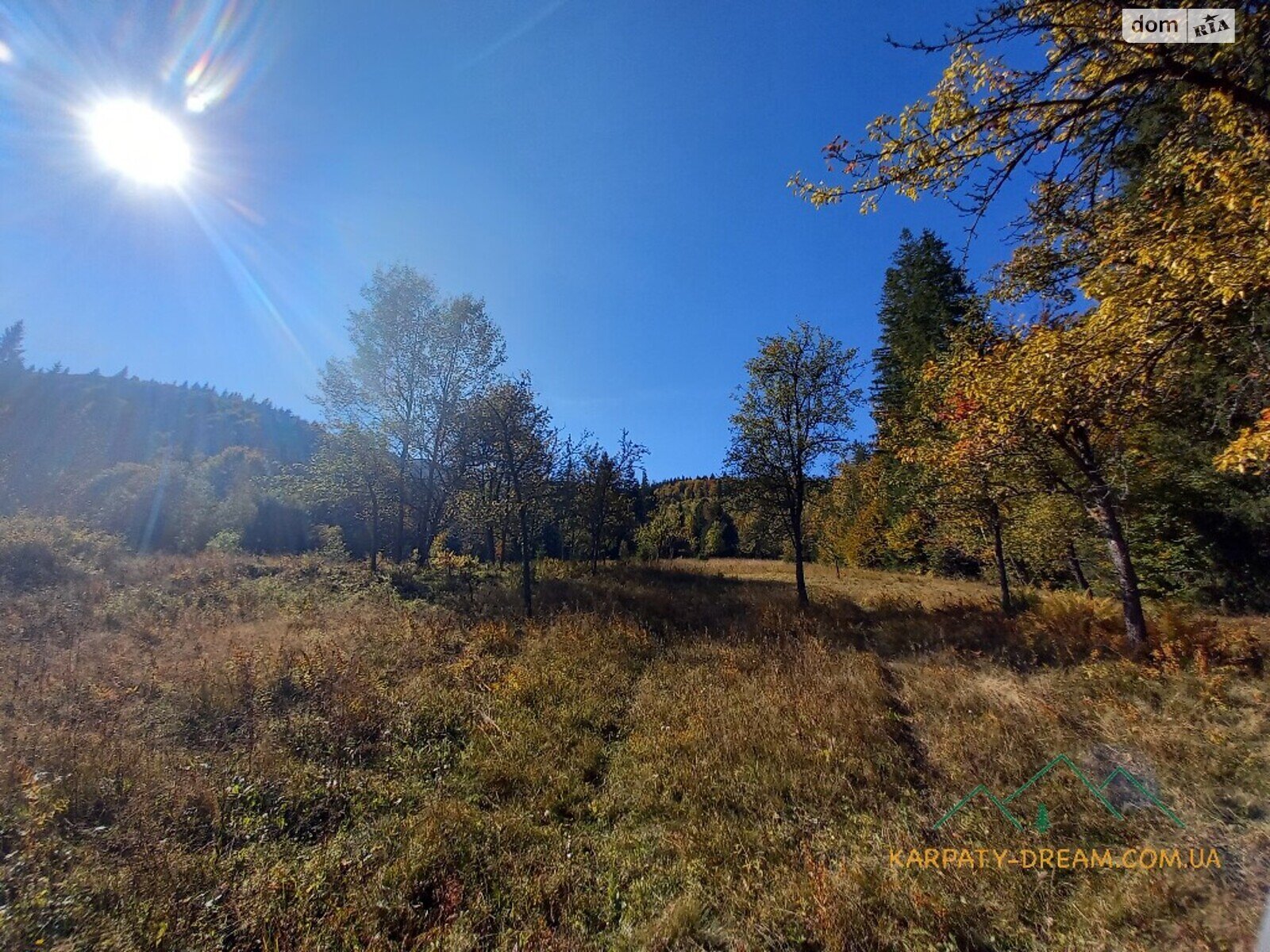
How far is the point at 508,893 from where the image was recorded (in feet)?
12.2

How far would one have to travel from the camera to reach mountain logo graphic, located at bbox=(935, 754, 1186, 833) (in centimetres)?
425

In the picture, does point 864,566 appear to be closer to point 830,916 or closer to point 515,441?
point 515,441

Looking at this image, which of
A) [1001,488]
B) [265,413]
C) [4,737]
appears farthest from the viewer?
[265,413]

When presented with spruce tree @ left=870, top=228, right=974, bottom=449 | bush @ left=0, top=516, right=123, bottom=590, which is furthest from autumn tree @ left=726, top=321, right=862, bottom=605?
bush @ left=0, top=516, right=123, bottom=590

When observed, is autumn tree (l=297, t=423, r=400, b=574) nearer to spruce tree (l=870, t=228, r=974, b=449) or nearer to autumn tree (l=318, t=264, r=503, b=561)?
autumn tree (l=318, t=264, r=503, b=561)

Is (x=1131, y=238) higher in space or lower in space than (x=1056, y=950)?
higher

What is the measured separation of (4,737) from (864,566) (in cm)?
4554

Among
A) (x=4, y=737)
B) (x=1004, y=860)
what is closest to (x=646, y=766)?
(x=1004, y=860)

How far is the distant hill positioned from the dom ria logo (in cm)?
2366

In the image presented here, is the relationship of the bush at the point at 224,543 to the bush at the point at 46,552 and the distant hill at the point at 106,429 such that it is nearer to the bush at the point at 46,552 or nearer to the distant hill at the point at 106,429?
the bush at the point at 46,552

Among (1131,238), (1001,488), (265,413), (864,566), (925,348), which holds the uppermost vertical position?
(265,413)

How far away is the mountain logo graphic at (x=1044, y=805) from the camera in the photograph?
4254mm

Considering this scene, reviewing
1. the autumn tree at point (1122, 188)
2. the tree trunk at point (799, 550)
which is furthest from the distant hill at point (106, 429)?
the autumn tree at point (1122, 188)

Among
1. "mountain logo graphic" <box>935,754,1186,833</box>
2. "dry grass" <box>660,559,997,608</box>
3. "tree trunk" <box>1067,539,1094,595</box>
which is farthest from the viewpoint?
"tree trunk" <box>1067,539,1094,595</box>
